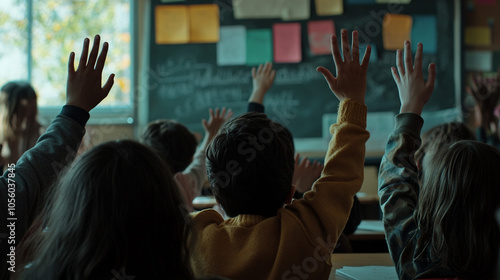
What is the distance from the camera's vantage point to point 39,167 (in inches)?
47.0

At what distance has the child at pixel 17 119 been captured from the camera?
283 centimetres

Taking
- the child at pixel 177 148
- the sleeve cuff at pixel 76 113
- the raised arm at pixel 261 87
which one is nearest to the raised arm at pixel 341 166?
the sleeve cuff at pixel 76 113

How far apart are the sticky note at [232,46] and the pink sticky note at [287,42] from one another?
0.92 ft

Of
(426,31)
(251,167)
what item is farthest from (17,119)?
(426,31)

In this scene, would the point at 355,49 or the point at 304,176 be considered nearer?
the point at 355,49

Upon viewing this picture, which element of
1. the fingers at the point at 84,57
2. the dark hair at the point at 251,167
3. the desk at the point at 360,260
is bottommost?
the desk at the point at 360,260

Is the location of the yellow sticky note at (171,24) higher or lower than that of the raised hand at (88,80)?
higher

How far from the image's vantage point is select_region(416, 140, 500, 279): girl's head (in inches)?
47.6

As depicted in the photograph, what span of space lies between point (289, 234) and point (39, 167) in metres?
0.56

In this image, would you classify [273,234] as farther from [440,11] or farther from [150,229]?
[440,11]

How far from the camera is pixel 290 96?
4.64 metres

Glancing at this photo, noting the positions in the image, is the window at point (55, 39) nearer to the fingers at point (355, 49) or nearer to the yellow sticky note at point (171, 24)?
the yellow sticky note at point (171, 24)

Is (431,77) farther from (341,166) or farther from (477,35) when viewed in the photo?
(477,35)

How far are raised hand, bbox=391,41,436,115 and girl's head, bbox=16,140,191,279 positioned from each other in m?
0.90
